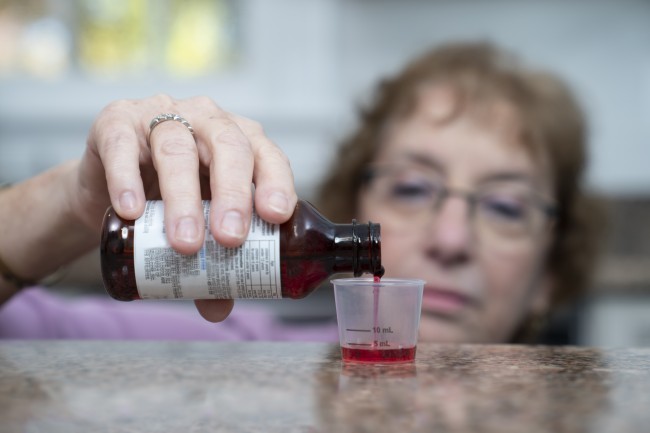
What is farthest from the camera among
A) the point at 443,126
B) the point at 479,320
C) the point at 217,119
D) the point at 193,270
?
the point at 443,126

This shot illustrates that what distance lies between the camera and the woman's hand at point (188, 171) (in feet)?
2.27

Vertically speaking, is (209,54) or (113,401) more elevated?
(209,54)

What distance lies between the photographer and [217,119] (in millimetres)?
866

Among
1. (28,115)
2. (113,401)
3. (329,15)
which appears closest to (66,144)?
(28,115)

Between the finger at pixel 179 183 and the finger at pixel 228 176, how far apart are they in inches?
0.7

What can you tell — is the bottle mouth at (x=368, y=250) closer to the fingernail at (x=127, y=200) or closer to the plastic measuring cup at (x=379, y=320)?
the plastic measuring cup at (x=379, y=320)

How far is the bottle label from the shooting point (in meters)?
0.69

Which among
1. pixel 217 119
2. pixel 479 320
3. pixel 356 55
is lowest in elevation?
pixel 479 320

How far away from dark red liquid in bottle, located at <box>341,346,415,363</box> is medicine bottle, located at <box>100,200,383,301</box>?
0.08m

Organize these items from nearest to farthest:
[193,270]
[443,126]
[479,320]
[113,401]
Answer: [113,401] < [193,270] < [479,320] < [443,126]

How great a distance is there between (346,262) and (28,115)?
3.33m

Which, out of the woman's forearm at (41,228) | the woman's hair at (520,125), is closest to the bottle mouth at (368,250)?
the woman's forearm at (41,228)

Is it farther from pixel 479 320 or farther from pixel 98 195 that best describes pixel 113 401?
pixel 479 320

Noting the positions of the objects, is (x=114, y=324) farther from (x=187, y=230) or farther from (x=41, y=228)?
(x=187, y=230)
